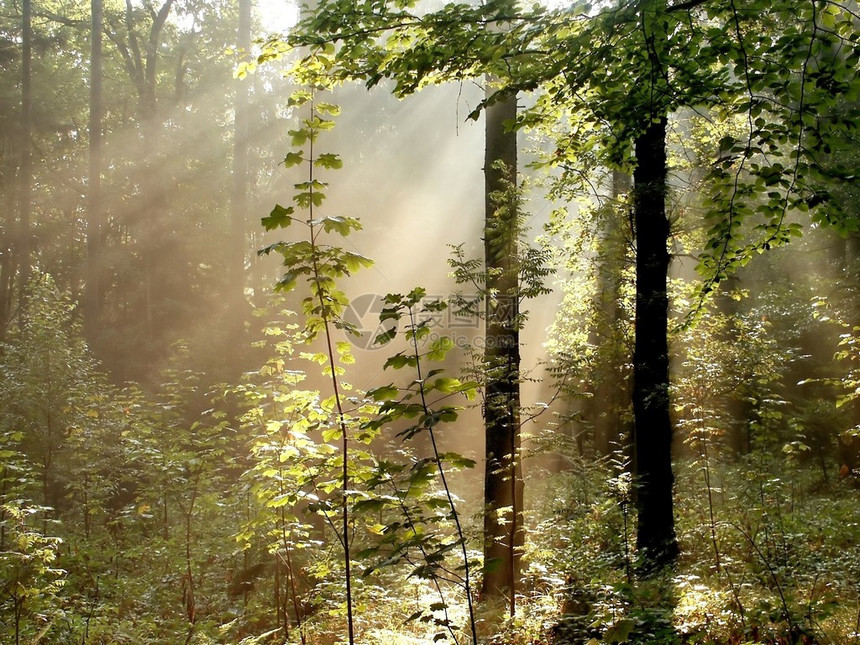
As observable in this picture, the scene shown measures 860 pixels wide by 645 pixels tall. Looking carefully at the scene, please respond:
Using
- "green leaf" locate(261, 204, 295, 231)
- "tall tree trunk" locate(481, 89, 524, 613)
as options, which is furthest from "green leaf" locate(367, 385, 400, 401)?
"tall tree trunk" locate(481, 89, 524, 613)

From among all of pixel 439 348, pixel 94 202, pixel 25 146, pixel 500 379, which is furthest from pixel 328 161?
pixel 25 146

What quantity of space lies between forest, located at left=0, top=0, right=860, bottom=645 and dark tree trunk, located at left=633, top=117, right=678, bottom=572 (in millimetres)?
29

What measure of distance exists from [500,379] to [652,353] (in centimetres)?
194

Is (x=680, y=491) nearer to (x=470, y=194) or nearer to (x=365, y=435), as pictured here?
(x=365, y=435)

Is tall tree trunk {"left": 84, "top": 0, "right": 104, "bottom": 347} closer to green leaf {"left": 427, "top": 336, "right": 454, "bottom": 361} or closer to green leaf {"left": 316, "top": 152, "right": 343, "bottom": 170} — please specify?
green leaf {"left": 316, "top": 152, "right": 343, "bottom": 170}

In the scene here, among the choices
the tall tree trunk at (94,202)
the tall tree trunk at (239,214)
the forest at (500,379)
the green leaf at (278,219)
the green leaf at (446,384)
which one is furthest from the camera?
the tall tree trunk at (239,214)

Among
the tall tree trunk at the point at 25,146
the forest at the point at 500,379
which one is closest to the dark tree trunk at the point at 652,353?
the forest at the point at 500,379

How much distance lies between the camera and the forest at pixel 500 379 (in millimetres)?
3061

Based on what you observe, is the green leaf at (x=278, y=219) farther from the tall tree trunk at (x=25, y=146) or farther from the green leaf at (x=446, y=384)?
the tall tree trunk at (x=25, y=146)

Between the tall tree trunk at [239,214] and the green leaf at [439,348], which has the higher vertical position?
the tall tree trunk at [239,214]

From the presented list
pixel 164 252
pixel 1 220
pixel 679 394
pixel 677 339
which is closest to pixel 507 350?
pixel 679 394

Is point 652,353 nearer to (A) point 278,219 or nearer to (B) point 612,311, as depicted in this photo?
(A) point 278,219

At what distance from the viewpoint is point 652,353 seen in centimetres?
596

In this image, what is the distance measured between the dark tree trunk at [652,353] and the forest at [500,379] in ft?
0.10
